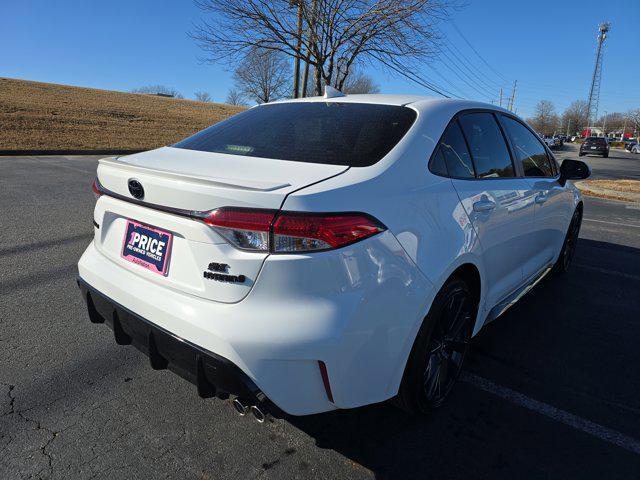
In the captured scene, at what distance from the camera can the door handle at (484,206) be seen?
2.52 m

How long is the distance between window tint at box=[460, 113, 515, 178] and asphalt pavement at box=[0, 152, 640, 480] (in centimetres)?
123

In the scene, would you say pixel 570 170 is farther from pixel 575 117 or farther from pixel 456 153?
pixel 575 117

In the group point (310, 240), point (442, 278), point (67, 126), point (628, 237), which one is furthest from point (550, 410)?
point (67, 126)

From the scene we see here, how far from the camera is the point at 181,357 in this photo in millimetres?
1945

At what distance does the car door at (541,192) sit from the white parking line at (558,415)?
1.05 m

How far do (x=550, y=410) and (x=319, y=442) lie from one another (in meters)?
1.30

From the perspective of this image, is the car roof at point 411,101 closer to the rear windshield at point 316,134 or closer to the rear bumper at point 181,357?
the rear windshield at point 316,134

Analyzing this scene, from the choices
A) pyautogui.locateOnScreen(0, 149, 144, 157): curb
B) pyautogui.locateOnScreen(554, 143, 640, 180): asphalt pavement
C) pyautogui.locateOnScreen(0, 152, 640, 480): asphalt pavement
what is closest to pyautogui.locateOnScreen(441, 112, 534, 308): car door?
pyautogui.locateOnScreen(0, 152, 640, 480): asphalt pavement

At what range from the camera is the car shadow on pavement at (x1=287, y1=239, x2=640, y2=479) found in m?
2.16

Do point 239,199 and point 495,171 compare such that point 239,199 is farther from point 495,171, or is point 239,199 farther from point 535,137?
point 535,137

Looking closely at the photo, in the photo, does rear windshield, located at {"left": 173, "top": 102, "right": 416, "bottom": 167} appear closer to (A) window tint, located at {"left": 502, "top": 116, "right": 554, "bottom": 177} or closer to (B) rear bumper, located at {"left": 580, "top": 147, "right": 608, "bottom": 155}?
(A) window tint, located at {"left": 502, "top": 116, "right": 554, "bottom": 177}

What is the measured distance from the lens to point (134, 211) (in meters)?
2.16

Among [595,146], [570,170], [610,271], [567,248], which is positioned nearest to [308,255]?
[570,170]

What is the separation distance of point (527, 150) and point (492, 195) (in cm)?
114
